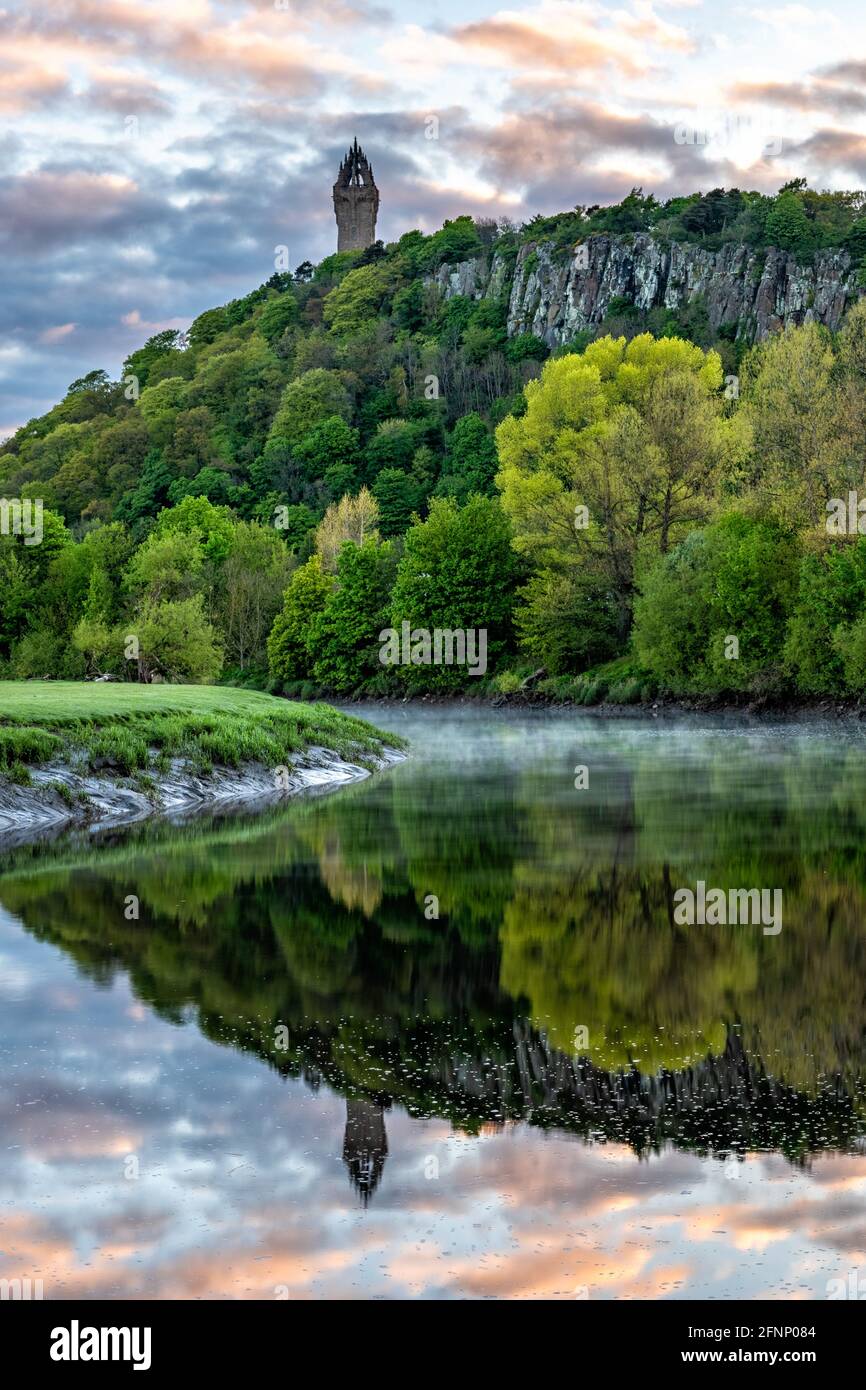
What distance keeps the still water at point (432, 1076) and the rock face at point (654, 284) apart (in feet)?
482

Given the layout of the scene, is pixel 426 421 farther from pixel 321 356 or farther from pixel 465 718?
pixel 465 718

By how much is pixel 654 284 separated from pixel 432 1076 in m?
174

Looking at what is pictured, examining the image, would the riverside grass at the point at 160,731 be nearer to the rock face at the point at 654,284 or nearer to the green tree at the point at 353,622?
the green tree at the point at 353,622

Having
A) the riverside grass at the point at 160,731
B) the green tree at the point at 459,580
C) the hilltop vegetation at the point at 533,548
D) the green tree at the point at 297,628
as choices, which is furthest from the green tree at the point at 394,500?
the riverside grass at the point at 160,731

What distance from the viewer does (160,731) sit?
31.3 m

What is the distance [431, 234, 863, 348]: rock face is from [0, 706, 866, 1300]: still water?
147 metres

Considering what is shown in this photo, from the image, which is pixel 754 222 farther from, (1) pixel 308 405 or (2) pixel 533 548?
(2) pixel 533 548

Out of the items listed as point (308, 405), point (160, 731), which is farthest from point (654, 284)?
point (160, 731)

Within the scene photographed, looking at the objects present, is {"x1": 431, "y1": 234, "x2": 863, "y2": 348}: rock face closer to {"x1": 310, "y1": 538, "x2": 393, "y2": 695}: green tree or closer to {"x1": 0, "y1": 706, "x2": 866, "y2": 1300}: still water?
{"x1": 310, "y1": 538, "x2": 393, "y2": 695}: green tree

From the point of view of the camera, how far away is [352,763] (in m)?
38.1

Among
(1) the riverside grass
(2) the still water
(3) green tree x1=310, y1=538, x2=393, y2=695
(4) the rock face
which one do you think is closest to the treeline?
(4) the rock face

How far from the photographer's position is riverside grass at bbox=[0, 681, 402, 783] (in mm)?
28281

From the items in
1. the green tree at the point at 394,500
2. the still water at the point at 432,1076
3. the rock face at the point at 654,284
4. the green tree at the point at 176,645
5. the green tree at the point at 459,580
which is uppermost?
the rock face at the point at 654,284

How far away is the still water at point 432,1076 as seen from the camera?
675cm
